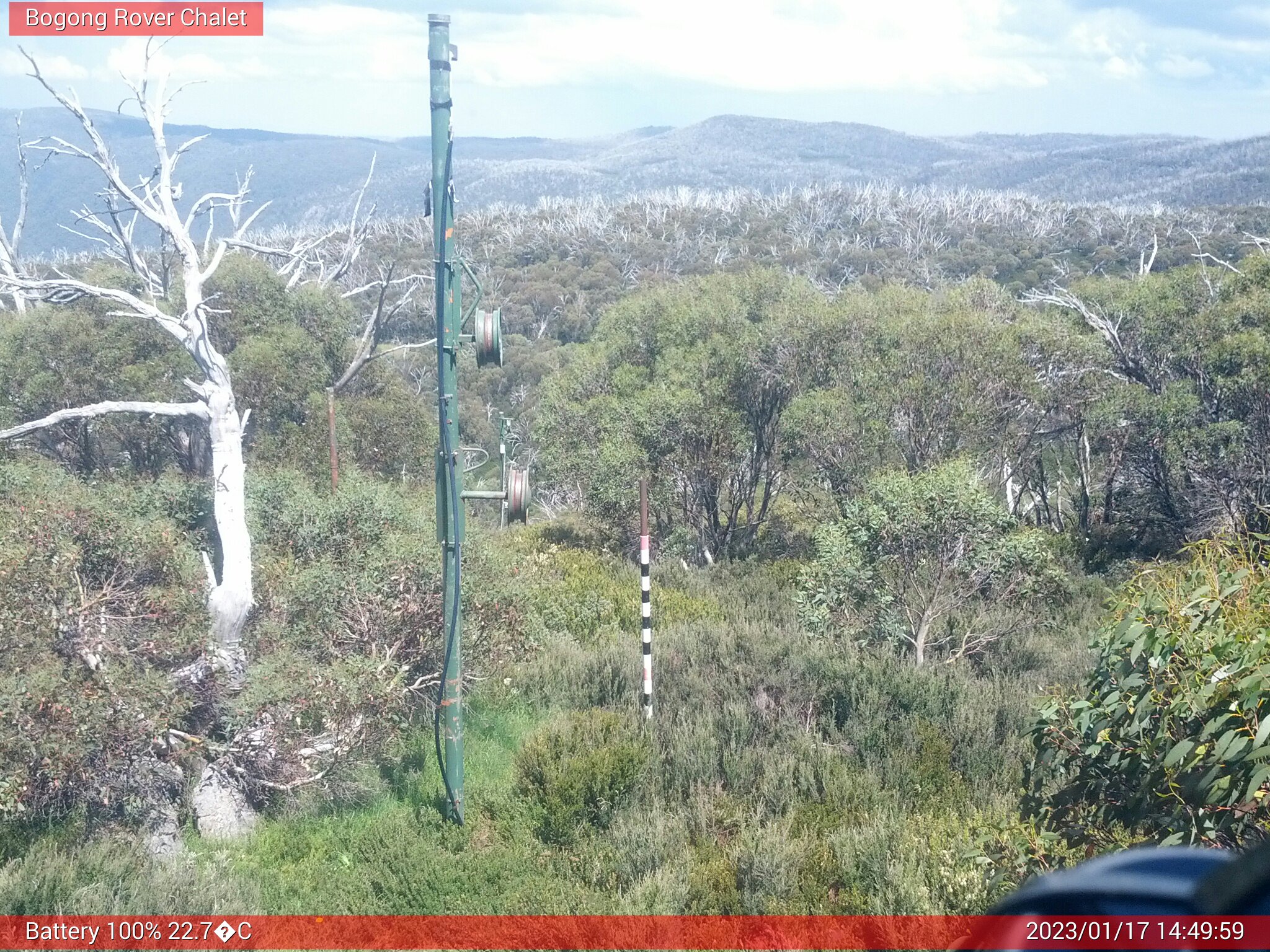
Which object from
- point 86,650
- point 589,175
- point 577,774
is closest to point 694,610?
point 577,774

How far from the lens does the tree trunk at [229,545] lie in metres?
8.04

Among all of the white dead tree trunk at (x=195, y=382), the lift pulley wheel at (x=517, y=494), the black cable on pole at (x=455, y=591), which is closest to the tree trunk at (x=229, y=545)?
the white dead tree trunk at (x=195, y=382)

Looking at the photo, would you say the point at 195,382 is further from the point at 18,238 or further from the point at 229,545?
the point at 18,238

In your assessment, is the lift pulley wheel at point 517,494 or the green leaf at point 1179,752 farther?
the lift pulley wheel at point 517,494

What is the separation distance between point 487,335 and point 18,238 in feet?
96.5

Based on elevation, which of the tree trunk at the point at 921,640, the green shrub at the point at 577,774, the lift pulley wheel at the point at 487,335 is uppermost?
the lift pulley wheel at the point at 487,335

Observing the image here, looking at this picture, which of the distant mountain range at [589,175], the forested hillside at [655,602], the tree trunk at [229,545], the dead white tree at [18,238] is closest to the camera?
the forested hillside at [655,602]

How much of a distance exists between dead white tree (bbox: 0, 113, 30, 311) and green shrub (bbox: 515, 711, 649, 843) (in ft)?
46.4

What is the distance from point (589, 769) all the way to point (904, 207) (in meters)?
85.7

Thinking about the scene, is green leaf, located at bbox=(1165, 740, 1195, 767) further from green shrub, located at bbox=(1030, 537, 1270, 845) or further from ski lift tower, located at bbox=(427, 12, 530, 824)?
ski lift tower, located at bbox=(427, 12, 530, 824)

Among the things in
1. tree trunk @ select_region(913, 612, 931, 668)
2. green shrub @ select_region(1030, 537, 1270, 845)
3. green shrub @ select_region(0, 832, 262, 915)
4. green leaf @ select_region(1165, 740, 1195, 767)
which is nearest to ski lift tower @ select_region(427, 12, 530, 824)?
green shrub @ select_region(0, 832, 262, 915)

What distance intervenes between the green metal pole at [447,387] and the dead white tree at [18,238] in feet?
44.9

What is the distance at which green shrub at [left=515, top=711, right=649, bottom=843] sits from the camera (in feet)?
21.8

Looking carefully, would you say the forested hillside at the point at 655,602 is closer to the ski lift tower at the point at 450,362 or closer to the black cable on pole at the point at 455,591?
the black cable on pole at the point at 455,591
